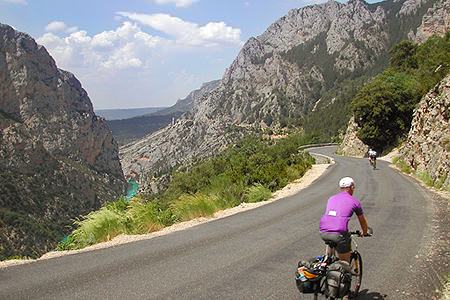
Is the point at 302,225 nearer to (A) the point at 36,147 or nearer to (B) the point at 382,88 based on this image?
(B) the point at 382,88

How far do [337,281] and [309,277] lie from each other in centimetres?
36

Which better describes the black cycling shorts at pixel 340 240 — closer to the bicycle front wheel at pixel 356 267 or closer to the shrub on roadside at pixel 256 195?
the bicycle front wheel at pixel 356 267

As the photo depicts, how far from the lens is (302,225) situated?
11977 mm

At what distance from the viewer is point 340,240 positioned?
587 cm

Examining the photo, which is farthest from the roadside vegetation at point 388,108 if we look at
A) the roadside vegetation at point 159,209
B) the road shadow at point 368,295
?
the road shadow at point 368,295

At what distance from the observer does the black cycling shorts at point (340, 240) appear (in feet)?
19.3

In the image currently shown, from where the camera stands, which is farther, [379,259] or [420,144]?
[420,144]

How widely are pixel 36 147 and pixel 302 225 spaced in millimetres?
140412

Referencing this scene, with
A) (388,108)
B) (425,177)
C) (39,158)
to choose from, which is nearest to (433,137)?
(425,177)

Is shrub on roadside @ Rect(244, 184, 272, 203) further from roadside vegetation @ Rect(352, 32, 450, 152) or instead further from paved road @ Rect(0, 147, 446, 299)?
roadside vegetation @ Rect(352, 32, 450, 152)

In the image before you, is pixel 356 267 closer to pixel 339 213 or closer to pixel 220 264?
pixel 339 213

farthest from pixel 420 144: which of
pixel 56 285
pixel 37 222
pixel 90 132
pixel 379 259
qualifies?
pixel 90 132

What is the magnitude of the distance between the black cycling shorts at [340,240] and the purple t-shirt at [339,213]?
6 centimetres

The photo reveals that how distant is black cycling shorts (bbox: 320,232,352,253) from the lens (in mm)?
5870
